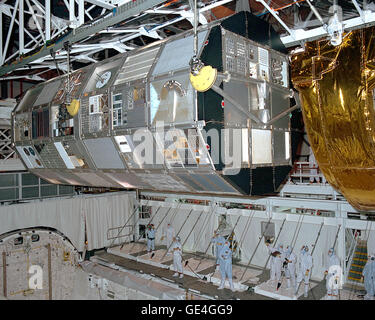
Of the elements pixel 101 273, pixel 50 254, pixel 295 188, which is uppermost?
pixel 295 188

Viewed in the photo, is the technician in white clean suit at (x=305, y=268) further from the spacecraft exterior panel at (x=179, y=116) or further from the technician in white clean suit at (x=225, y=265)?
the spacecraft exterior panel at (x=179, y=116)

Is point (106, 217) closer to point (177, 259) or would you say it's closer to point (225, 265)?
point (177, 259)

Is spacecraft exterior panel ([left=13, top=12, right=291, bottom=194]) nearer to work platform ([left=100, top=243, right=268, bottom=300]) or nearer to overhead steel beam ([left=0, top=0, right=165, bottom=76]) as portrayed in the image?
overhead steel beam ([left=0, top=0, right=165, bottom=76])

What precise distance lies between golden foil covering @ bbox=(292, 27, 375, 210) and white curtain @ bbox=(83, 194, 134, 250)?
9.85 metres

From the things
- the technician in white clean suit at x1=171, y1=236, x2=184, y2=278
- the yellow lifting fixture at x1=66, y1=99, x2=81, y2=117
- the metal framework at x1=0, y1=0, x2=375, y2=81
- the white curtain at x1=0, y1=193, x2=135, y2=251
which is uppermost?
the metal framework at x1=0, y1=0, x2=375, y2=81

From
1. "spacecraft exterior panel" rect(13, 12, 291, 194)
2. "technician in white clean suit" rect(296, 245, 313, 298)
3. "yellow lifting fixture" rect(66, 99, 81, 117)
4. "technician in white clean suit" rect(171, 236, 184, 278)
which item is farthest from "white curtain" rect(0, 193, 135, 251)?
"technician in white clean suit" rect(296, 245, 313, 298)

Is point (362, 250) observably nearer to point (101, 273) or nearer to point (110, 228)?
point (101, 273)

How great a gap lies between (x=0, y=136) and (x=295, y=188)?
8.31 m

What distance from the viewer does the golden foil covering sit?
255cm

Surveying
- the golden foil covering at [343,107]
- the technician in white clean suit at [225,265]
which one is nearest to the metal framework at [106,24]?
the golden foil covering at [343,107]

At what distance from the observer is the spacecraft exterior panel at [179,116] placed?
11.2 ft

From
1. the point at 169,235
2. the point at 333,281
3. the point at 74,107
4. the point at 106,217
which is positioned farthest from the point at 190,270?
the point at 74,107

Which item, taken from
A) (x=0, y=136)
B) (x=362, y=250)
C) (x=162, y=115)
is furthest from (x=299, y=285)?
(x=0, y=136)

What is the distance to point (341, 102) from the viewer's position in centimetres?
265
